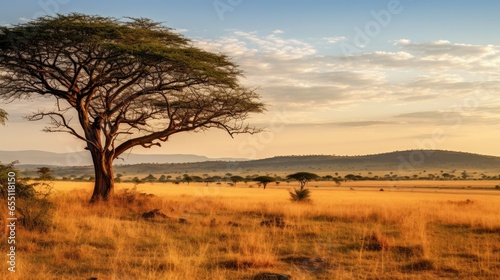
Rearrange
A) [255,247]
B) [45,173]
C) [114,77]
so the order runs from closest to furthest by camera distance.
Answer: [255,247]
[114,77]
[45,173]

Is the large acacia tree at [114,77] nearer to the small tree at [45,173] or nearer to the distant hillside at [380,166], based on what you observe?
the small tree at [45,173]

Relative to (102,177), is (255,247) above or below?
below

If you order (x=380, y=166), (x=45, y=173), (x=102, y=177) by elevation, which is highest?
(x=380, y=166)

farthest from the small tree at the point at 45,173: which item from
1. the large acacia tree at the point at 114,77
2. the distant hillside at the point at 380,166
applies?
the distant hillside at the point at 380,166

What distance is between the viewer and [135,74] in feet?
64.4

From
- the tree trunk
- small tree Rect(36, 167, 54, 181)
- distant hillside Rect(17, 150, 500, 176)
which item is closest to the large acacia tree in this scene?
the tree trunk

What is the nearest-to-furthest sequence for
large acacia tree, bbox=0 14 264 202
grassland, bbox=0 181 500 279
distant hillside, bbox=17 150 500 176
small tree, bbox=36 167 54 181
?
grassland, bbox=0 181 500 279 < large acacia tree, bbox=0 14 264 202 < small tree, bbox=36 167 54 181 < distant hillside, bbox=17 150 500 176

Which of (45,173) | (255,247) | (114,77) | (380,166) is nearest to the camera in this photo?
(255,247)

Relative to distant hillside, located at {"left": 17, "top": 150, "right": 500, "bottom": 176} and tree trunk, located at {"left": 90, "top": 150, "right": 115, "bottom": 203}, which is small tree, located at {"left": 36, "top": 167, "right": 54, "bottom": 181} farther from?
distant hillside, located at {"left": 17, "top": 150, "right": 500, "bottom": 176}

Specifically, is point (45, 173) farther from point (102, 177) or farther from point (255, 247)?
point (255, 247)

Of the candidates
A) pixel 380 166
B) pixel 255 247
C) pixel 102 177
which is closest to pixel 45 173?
pixel 102 177

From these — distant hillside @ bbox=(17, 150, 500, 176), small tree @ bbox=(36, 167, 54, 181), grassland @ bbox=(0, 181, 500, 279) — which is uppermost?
distant hillside @ bbox=(17, 150, 500, 176)

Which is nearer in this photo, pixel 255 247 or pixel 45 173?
pixel 255 247

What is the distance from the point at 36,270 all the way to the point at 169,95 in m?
14.9
